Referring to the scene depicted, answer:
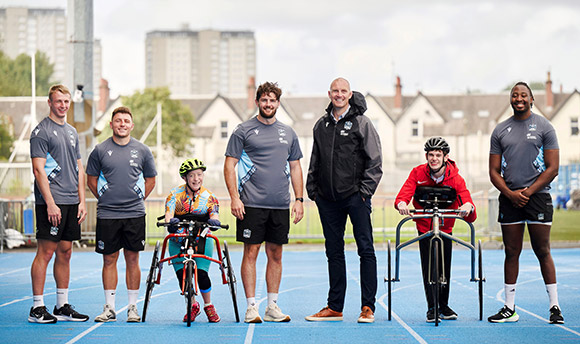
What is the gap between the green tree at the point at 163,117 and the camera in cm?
6147

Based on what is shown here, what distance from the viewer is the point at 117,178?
846 centimetres

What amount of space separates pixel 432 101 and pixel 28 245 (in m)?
58.1

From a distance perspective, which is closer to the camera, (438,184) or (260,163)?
(260,163)

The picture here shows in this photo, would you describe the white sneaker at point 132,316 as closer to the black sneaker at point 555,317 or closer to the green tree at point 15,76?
the black sneaker at point 555,317

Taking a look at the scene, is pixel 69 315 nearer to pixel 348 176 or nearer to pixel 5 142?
pixel 348 176

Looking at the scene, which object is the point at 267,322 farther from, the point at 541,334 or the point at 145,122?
the point at 145,122

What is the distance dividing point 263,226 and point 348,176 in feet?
3.10

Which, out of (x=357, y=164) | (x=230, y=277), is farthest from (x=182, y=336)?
(x=357, y=164)

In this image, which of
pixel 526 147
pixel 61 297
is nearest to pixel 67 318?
pixel 61 297

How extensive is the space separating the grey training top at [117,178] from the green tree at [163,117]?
52747mm

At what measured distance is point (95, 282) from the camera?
1292cm

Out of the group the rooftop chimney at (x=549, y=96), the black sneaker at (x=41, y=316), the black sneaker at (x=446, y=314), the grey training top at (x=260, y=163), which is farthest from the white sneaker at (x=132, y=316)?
the rooftop chimney at (x=549, y=96)

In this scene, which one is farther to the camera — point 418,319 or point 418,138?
point 418,138

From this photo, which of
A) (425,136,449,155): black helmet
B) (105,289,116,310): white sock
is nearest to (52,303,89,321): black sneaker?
(105,289,116,310): white sock
